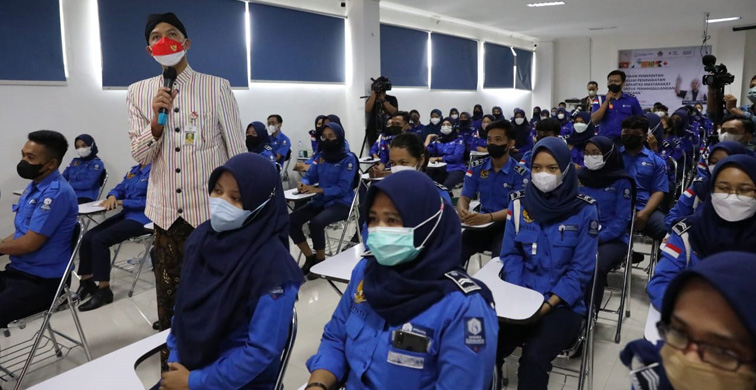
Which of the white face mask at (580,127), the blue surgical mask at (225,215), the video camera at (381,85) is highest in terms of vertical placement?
the video camera at (381,85)

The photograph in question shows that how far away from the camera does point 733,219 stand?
203cm

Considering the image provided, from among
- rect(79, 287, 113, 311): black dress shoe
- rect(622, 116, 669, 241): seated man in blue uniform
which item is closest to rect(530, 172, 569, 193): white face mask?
rect(622, 116, 669, 241): seated man in blue uniform

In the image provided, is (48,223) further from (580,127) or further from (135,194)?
(580,127)

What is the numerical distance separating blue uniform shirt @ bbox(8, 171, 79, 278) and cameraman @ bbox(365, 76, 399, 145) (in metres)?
5.99

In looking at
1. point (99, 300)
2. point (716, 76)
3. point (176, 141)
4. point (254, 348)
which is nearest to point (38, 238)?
point (176, 141)

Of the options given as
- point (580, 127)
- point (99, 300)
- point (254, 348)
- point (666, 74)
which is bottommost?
point (99, 300)

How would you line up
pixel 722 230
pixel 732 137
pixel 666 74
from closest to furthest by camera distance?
pixel 722 230, pixel 732 137, pixel 666 74

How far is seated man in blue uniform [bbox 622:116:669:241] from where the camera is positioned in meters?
3.83

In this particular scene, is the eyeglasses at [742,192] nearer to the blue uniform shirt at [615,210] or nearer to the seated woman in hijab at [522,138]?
the blue uniform shirt at [615,210]

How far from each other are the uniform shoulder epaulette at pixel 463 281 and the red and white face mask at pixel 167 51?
144 cm

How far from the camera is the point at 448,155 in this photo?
704 cm

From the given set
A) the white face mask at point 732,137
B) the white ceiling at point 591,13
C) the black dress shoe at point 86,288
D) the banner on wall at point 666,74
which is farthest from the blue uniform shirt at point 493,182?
the banner on wall at point 666,74

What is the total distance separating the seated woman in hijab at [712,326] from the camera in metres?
0.73

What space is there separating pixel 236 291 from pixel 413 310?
558 millimetres
